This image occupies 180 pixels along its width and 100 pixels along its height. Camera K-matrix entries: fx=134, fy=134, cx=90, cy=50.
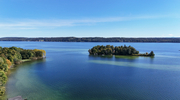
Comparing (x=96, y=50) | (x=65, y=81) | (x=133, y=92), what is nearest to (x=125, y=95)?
(x=133, y=92)

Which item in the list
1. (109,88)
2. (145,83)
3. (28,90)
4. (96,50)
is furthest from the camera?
(96,50)

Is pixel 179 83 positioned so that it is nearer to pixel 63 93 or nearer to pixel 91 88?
pixel 91 88

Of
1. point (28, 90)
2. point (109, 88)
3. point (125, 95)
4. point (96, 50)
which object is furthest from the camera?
point (96, 50)

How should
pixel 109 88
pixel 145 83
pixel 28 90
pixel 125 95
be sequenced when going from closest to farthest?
pixel 125 95, pixel 28 90, pixel 109 88, pixel 145 83

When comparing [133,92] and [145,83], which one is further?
[145,83]

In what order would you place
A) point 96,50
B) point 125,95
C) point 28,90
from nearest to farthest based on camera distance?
point 125,95, point 28,90, point 96,50

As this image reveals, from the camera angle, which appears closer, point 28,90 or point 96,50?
point 28,90

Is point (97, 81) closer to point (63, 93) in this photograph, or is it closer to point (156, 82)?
point (63, 93)

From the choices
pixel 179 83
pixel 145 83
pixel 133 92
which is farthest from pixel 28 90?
pixel 179 83
